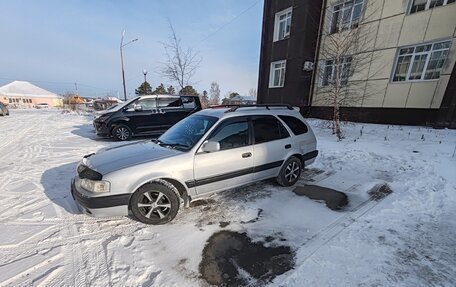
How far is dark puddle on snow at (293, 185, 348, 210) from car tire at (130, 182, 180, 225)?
2433 mm

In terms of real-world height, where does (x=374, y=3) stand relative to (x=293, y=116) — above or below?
above

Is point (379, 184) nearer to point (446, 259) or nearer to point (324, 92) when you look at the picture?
point (446, 259)

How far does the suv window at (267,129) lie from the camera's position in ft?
13.4

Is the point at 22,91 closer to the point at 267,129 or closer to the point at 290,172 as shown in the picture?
the point at 267,129

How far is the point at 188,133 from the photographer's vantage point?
391cm

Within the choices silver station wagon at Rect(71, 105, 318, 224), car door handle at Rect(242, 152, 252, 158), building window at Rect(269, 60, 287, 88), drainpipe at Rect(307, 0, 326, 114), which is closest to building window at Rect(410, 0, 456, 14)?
drainpipe at Rect(307, 0, 326, 114)

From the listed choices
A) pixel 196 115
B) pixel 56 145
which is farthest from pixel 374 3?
pixel 56 145

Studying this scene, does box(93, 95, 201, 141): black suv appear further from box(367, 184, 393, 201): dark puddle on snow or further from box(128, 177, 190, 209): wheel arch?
box(367, 184, 393, 201): dark puddle on snow

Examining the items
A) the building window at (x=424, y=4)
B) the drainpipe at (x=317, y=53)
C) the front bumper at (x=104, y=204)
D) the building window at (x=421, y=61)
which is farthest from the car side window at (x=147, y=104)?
the building window at (x=424, y=4)

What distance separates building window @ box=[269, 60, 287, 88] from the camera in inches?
608

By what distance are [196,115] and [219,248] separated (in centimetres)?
255

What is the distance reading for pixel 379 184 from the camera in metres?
4.63

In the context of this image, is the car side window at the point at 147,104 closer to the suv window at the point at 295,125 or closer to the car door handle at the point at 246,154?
the suv window at the point at 295,125

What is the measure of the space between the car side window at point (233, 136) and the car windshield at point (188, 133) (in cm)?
22
